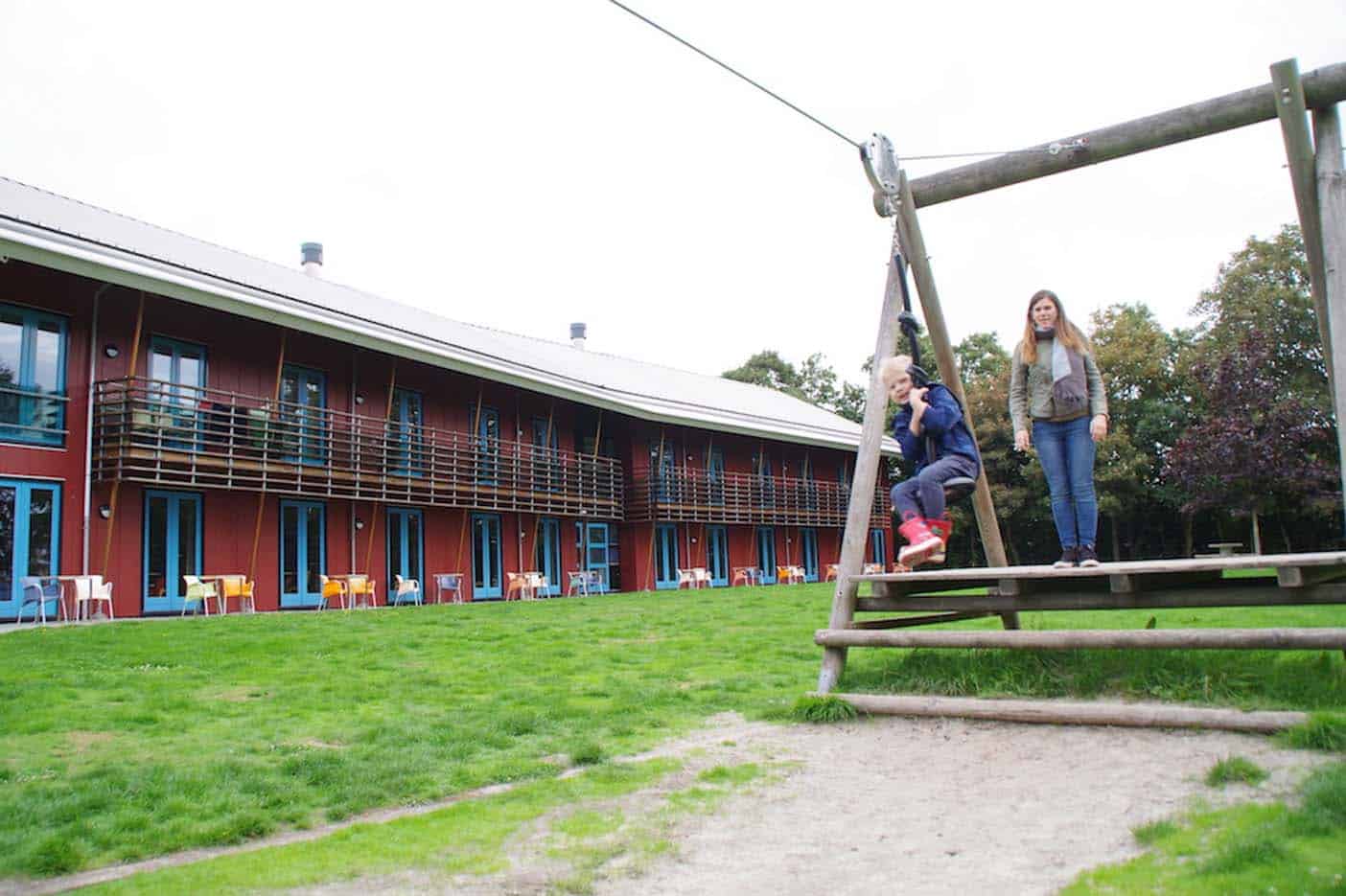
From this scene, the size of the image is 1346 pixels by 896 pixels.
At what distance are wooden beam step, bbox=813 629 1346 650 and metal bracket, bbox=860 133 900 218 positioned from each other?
122 inches

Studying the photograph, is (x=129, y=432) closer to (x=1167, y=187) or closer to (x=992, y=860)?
(x=1167, y=187)

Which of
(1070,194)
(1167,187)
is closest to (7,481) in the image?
(1070,194)

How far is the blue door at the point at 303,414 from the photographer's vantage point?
20.4 metres

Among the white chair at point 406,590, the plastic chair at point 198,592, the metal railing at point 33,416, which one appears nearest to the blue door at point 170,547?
the plastic chair at point 198,592

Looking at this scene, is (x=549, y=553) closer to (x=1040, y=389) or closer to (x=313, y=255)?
(x=313, y=255)

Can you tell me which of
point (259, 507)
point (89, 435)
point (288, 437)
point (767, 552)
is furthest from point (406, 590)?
point (767, 552)

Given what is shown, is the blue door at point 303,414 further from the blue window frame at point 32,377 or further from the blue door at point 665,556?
Result: the blue door at point 665,556

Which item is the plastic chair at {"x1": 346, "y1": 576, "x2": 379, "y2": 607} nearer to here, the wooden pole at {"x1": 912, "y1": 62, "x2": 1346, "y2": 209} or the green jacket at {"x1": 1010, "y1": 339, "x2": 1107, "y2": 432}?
the wooden pole at {"x1": 912, "y1": 62, "x2": 1346, "y2": 209}

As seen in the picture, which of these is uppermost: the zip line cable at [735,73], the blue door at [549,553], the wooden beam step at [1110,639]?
the zip line cable at [735,73]

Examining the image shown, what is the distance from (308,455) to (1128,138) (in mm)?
17262

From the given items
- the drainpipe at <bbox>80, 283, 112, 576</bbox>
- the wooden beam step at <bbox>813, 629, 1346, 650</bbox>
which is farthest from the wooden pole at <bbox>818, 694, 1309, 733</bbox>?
the drainpipe at <bbox>80, 283, 112, 576</bbox>

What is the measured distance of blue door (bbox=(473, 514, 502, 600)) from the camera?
2573cm

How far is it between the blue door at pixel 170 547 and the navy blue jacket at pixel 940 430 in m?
15.8

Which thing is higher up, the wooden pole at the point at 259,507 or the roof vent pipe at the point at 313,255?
the roof vent pipe at the point at 313,255
